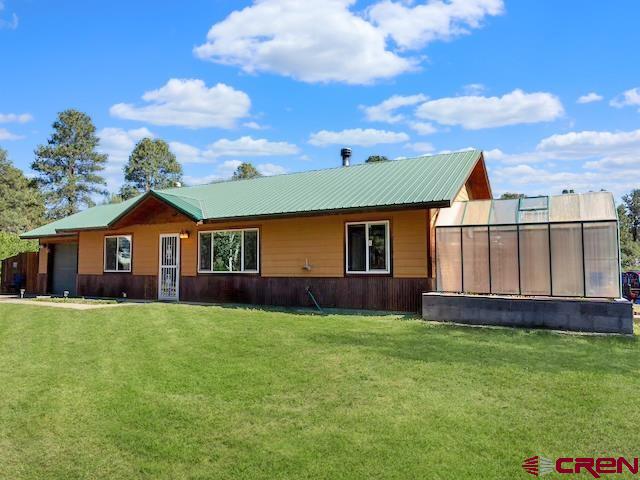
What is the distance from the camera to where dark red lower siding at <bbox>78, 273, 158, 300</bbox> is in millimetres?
15930

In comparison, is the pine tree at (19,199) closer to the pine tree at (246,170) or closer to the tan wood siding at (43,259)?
the pine tree at (246,170)

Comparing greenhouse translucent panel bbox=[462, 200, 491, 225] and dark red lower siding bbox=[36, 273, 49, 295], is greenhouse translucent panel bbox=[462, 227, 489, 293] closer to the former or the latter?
greenhouse translucent panel bbox=[462, 200, 491, 225]

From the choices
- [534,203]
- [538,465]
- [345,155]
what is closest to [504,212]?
[534,203]

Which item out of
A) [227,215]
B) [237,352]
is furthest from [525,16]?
[237,352]

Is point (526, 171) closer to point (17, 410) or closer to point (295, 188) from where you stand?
point (295, 188)

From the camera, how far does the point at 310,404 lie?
4590 millimetres

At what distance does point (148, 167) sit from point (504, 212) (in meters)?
41.1

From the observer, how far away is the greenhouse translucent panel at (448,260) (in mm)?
10750

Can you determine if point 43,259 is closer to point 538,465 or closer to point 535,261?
point 535,261

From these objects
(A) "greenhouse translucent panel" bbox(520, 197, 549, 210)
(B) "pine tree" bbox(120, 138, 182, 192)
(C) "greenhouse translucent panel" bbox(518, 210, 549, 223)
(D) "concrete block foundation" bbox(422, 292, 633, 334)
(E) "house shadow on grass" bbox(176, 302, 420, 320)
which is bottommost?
(E) "house shadow on grass" bbox(176, 302, 420, 320)

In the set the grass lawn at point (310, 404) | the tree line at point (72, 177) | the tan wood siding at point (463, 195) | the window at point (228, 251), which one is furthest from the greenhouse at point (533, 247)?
the tree line at point (72, 177)

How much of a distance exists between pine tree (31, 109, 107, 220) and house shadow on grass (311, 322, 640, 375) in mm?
42747

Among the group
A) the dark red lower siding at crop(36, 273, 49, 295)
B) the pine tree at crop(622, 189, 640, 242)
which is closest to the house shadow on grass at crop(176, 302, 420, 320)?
the dark red lower siding at crop(36, 273, 49, 295)

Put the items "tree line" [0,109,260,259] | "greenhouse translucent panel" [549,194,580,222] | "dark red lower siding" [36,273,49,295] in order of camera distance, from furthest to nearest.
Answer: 1. "tree line" [0,109,260,259]
2. "dark red lower siding" [36,273,49,295]
3. "greenhouse translucent panel" [549,194,580,222]
